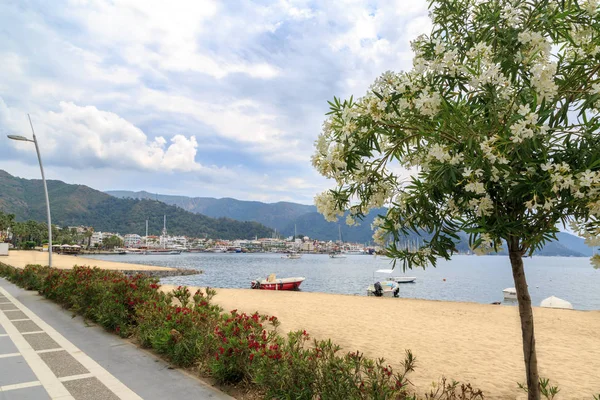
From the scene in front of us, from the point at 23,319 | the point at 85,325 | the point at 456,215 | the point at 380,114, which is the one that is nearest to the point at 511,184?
the point at 456,215

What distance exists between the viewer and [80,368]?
5.77 meters

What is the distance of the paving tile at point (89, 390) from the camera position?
466 cm

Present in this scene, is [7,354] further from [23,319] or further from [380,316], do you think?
[380,316]

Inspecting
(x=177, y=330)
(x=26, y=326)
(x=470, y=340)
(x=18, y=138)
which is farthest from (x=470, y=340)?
(x=18, y=138)

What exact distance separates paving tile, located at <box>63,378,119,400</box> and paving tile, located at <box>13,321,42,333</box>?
4.33 meters

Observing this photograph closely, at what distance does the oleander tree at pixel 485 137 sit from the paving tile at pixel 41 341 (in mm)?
6534

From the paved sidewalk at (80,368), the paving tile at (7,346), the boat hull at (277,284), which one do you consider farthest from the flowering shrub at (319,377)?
the boat hull at (277,284)

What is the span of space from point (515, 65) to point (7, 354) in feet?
28.7

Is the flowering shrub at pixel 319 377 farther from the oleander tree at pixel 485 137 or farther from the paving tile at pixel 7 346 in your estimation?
the paving tile at pixel 7 346

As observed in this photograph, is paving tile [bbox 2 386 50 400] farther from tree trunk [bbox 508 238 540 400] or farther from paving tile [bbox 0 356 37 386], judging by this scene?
tree trunk [bbox 508 238 540 400]

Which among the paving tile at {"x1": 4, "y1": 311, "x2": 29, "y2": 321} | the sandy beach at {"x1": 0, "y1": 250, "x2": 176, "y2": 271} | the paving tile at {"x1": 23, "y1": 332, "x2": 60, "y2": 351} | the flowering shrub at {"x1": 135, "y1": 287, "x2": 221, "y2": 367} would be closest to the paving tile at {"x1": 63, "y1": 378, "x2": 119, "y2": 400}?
the flowering shrub at {"x1": 135, "y1": 287, "x2": 221, "y2": 367}

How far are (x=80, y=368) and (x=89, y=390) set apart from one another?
111 centimetres

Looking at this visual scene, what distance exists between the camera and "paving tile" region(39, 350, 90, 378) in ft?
18.3

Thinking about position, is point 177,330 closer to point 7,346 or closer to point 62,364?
point 62,364
